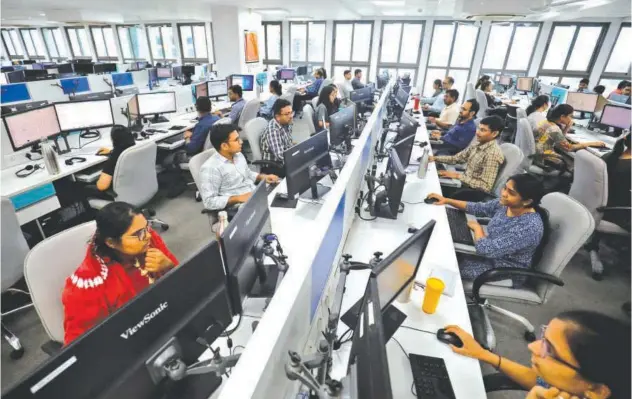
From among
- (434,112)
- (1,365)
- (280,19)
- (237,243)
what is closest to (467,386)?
(237,243)

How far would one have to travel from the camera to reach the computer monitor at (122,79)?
18.8 ft

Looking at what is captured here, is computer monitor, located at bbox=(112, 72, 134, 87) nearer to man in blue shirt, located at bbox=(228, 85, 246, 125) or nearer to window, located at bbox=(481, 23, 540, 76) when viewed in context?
man in blue shirt, located at bbox=(228, 85, 246, 125)

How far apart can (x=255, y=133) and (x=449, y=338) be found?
244cm

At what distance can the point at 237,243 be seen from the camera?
108 cm

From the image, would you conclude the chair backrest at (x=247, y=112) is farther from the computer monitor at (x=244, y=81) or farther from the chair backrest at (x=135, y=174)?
the computer monitor at (x=244, y=81)

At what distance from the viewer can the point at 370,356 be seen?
0.74 m

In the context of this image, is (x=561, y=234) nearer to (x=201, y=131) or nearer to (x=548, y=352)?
(x=548, y=352)

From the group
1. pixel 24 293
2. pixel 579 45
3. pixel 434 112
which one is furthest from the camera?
pixel 579 45

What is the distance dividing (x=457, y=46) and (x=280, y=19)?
557 cm

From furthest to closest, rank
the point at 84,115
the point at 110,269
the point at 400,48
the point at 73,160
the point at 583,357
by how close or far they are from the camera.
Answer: the point at 400,48, the point at 84,115, the point at 73,160, the point at 110,269, the point at 583,357

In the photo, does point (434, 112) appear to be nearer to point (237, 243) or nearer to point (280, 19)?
point (237, 243)

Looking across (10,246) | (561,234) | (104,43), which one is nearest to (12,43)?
(104,43)

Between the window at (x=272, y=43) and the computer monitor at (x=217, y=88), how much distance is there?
5.93 m

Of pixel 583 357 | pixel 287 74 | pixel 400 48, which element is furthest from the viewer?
pixel 400 48
